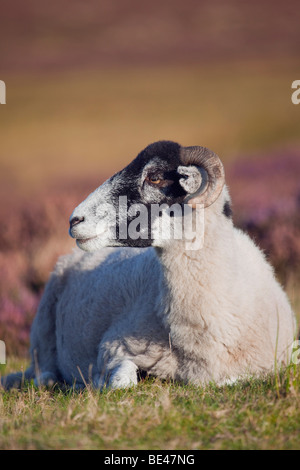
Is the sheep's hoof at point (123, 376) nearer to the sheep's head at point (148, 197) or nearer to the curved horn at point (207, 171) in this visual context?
the sheep's head at point (148, 197)

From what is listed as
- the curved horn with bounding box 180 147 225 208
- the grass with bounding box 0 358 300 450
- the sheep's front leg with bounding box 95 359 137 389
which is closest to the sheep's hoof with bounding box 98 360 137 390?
the sheep's front leg with bounding box 95 359 137 389

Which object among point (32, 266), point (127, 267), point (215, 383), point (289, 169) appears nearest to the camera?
point (215, 383)

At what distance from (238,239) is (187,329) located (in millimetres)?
1117

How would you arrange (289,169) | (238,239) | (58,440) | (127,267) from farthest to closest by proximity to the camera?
1. (289,169)
2. (127,267)
3. (238,239)
4. (58,440)

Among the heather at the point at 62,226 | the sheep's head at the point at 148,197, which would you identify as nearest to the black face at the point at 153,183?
the sheep's head at the point at 148,197

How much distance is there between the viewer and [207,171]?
451 centimetres

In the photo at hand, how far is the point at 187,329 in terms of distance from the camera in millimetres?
4625

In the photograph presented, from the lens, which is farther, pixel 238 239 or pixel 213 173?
pixel 238 239

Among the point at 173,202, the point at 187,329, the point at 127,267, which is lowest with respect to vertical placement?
the point at 187,329

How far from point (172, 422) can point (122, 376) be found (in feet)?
4.40

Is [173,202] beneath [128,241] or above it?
above

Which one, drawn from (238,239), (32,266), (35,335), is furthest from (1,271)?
(238,239)

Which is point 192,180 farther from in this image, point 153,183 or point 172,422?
point 172,422

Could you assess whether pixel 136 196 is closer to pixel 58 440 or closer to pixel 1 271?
pixel 58 440
